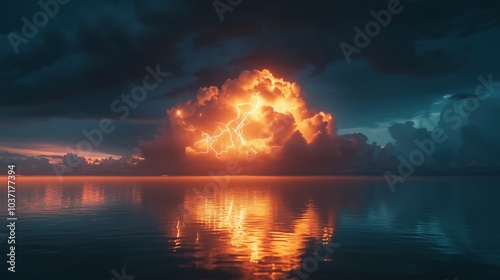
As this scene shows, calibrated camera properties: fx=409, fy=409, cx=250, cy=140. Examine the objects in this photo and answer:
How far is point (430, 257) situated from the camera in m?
42.2

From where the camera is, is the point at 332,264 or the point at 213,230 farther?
the point at 213,230

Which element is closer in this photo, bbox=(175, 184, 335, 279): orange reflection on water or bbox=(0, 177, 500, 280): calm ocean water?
bbox=(0, 177, 500, 280): calm ocean water

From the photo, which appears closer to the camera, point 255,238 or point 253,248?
point 253,248

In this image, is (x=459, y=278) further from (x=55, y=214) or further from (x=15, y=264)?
(x=55, y=214)

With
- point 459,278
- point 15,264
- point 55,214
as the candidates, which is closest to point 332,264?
point 459,278

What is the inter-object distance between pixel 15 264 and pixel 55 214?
4552 centimetres

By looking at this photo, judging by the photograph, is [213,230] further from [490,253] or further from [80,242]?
[490,253]

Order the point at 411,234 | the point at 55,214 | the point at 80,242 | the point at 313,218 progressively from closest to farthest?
the point at 80,242, the point at 411,234, the point at 313,218, the point at 55,214

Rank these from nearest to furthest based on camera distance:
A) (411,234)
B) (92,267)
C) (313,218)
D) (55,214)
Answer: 1. (92,267)
2. (411,234)
3. (313,218)
4. (55,214)

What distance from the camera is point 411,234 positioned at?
57.9m

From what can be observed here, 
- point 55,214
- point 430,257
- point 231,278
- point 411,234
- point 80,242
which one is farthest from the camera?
point 55,214

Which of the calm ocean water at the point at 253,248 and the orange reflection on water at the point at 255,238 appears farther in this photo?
the orange reflection on water at the point at 255,238

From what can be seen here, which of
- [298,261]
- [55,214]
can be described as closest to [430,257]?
[298,261]

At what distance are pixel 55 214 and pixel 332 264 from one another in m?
62.0
